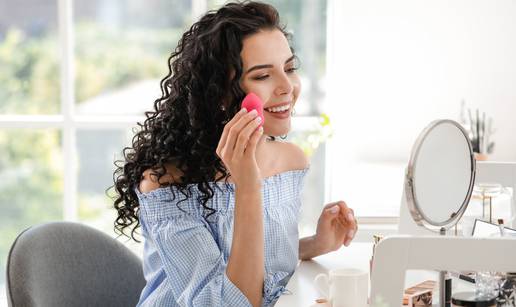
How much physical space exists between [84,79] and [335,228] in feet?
6.32

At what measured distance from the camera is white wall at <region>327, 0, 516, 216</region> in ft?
10.6

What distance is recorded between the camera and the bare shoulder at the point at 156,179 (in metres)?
1.63

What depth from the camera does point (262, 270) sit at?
5.03ft

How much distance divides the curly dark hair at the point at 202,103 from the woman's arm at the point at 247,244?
114mm

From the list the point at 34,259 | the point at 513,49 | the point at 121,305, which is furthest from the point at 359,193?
the point at 34,259

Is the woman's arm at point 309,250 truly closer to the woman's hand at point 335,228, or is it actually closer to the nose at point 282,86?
the woman's hand at point 335,228

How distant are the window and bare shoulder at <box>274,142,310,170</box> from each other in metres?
1.47

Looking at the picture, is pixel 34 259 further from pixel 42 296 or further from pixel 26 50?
pixel 26 50

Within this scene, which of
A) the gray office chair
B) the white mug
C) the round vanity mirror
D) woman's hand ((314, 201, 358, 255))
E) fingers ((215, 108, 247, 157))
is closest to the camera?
the round vanity mirror

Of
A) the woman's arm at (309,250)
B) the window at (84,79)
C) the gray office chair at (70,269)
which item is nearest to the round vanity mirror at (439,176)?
the woman's arm at (309,250)

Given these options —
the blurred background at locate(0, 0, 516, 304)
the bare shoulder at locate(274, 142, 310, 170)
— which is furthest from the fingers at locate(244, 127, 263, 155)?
the blurred background at locate(0, 0, 516, 304)

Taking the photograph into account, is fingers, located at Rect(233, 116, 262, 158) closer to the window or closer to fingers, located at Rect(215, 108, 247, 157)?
→ fingers, located at Rect(215, 108, 247, 157)

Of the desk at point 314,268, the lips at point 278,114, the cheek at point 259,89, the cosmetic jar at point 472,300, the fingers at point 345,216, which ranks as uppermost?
the cheek at point 259,89

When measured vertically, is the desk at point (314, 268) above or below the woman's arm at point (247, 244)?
below
